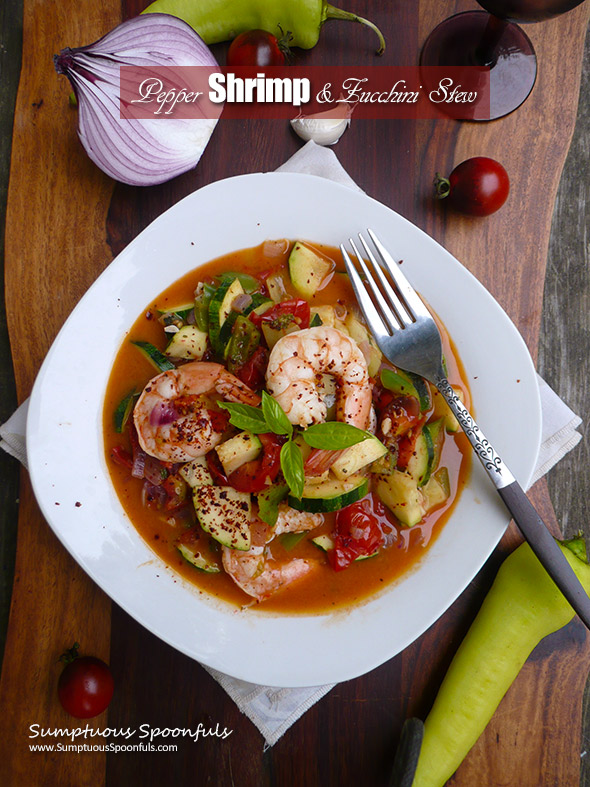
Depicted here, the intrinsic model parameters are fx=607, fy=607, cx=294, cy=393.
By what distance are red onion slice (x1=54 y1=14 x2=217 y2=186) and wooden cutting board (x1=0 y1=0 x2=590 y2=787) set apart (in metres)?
0.20

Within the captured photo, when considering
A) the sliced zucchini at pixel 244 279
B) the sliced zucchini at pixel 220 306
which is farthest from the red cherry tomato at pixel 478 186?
the sliced zucchini at pixel 220 306

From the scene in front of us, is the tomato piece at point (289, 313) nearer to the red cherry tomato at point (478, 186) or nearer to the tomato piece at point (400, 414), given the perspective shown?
the tomato piece at point (400, 414)

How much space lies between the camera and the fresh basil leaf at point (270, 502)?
9.78 feet

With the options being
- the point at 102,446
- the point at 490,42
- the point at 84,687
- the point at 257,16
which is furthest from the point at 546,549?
the point at 257,16

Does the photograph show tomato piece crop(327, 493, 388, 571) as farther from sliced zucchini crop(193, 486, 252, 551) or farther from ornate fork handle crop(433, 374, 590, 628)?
ornate fork handle crop(433, 374, 590, 628)

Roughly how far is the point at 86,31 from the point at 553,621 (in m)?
4.17

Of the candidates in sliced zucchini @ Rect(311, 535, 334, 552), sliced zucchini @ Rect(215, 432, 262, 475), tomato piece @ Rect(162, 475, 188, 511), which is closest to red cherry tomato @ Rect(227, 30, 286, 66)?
sliced zucchini @ Rect(215, 432, 262, 475)

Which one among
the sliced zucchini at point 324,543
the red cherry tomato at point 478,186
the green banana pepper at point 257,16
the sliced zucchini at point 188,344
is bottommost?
the sliced zucchini at point 324,543

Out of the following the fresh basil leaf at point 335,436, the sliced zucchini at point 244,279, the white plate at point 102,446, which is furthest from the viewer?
the sliced zucchini at point 244,279

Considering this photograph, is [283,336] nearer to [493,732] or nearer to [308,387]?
[308,387]

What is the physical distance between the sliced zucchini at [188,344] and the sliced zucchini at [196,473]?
1.77 feet

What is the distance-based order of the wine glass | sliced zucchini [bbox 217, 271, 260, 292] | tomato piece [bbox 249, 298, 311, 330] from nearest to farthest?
tomato piece [bbox 249, 298, 311, 330]
sliced zucchini [bbox 217, 271, 260, 292]
the wine glass

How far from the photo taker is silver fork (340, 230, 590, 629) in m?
2.97

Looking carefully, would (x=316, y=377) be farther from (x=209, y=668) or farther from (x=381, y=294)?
(x=209, y=668)
